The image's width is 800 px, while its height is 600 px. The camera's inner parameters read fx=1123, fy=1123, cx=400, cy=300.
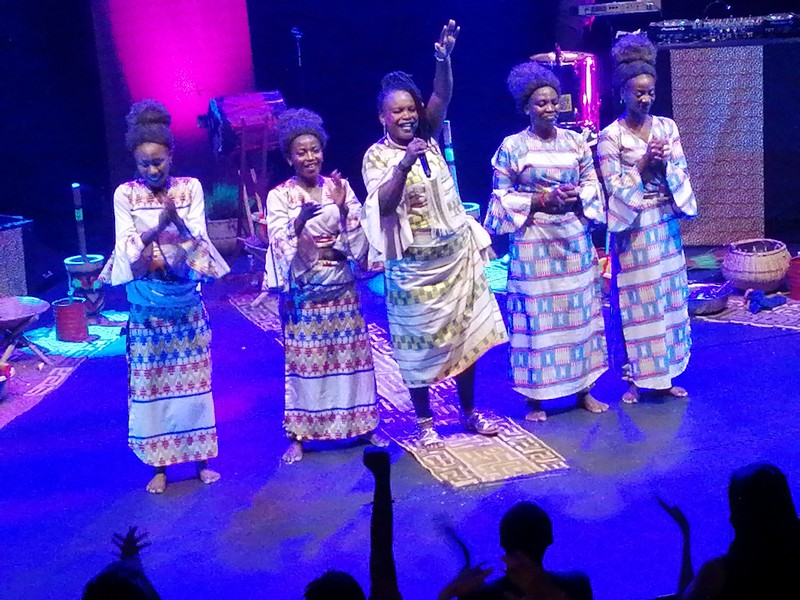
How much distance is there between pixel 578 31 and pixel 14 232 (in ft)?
18.5

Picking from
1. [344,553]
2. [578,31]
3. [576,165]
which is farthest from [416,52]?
[344,553]

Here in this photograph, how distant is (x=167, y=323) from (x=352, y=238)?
1.08 metres

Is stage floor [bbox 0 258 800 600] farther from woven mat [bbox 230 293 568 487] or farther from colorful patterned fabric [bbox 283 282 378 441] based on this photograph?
colorful patterned fabric [bbox 283 282 378 441]

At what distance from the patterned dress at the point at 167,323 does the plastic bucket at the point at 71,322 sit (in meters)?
3.53

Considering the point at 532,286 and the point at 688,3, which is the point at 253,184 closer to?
the point at 688,3

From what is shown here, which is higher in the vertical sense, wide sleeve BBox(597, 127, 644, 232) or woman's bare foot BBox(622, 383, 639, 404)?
wide sleeve BBox(597, 127, 644, 232)

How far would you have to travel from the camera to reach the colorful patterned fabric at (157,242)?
18.6 ft

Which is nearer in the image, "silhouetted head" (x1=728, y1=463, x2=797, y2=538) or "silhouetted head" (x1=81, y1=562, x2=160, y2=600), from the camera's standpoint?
"silhouetted head" (x1=81, y1=562, x2=160, y2=600)

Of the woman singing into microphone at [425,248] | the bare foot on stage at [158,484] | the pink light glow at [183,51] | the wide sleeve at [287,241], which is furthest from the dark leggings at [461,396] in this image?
the pink light glow at [183,51]

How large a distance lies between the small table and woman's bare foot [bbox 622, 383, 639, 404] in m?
4.44

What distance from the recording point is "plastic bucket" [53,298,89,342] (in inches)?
366

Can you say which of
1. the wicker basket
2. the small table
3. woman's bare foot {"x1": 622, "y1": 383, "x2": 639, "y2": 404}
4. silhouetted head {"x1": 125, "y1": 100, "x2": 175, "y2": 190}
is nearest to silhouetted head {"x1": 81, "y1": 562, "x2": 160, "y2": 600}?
silhouetted head {"x1": 125, "y1": 100, "x2": 175, "y2": 190}

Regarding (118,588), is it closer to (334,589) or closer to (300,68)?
(334,589)

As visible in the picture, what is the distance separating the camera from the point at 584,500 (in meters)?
5.55
